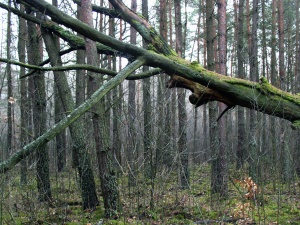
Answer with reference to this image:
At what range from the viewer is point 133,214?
6.55 meters

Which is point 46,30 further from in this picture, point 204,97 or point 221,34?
point 221,34

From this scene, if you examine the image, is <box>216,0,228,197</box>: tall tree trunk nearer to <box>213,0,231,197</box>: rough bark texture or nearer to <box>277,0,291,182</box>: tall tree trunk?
<box>213,0,231,197</box>: rough bark texture

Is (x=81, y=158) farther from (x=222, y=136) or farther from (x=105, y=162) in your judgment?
(x=222, y=136)

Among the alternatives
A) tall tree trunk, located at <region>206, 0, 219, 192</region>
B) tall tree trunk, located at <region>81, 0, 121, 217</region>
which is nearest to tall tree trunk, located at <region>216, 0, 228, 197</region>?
tall tree trunk, located at <region>206, 0, 219, 192</region>

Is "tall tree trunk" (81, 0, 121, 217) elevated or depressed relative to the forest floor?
elevated

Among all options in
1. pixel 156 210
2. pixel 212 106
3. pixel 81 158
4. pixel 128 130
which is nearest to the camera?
pixel 128 130

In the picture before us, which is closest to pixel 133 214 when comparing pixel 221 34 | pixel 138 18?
pixel 138 18

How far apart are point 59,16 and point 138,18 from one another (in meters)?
1.42

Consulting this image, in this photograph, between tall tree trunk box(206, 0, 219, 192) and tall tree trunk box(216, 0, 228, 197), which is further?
tall tree trunk box(206, 0, 219, 192)

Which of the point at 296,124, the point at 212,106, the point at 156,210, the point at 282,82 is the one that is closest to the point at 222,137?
the point at 212,106

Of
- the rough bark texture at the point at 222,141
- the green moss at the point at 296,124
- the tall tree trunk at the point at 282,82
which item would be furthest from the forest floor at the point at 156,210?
the tall tree trunk at the point at 282,82

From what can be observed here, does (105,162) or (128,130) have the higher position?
(128,130)

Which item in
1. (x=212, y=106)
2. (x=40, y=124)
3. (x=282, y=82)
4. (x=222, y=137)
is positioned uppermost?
(x=282, y=82)

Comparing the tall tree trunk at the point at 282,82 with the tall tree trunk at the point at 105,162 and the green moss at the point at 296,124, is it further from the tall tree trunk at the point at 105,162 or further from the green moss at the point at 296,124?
the tall tree trunk at the point at 105,162
